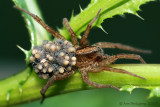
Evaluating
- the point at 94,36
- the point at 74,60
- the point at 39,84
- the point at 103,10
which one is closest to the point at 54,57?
the point at 74,60

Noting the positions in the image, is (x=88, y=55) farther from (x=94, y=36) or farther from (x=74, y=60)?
(x=94, y=36)

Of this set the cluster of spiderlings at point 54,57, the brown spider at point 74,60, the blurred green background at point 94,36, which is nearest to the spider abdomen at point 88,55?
the brown spider at point 74,60

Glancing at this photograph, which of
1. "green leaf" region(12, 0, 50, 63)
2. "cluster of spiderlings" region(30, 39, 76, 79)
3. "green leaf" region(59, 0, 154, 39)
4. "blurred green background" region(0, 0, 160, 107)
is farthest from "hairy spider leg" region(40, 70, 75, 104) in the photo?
"blurred green background" region(0, 0, 160, 107)

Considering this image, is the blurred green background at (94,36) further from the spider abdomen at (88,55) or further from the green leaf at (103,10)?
the green leaf at (103,10)

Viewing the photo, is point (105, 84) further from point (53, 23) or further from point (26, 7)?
point (53, 23)

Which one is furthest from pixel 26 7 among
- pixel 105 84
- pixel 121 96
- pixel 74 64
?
pixel 121 96

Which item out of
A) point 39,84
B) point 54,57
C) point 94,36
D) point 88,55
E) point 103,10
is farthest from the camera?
point 94,36
